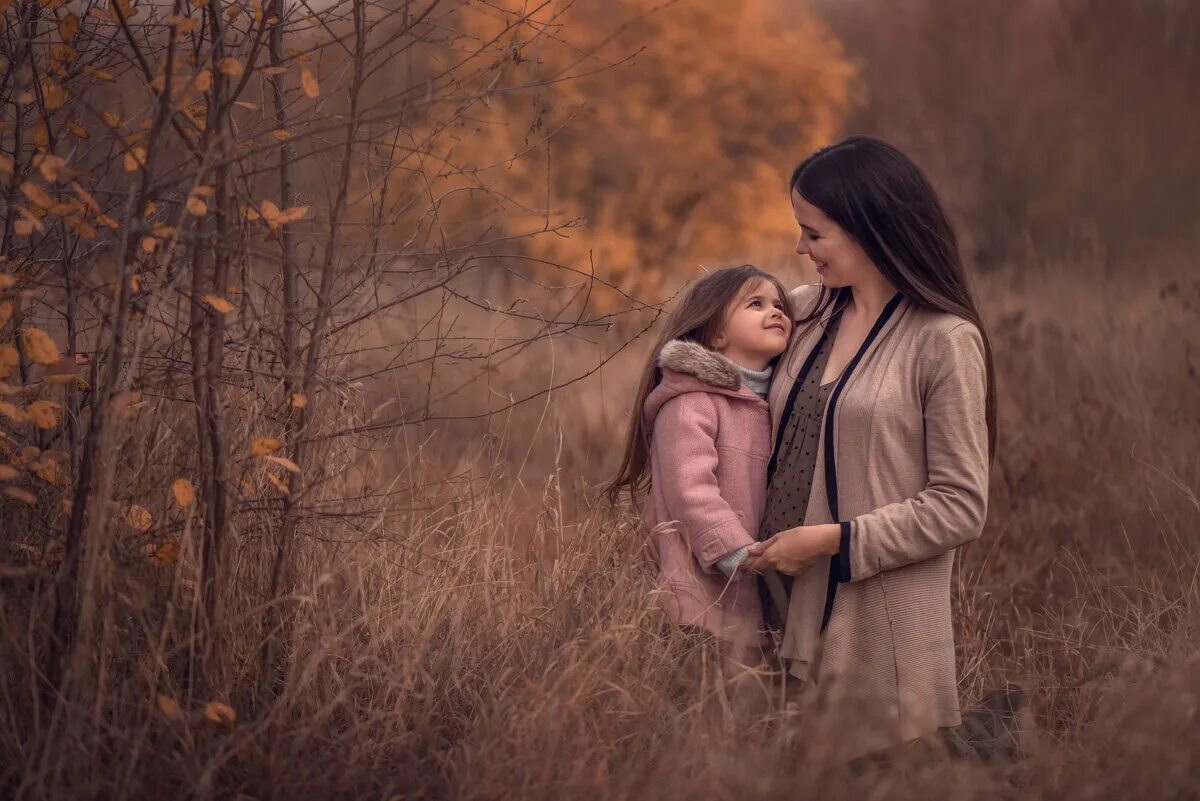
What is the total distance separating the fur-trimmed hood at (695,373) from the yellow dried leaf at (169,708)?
144 centimetres

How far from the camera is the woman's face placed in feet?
10.9

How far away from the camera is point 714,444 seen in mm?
3344

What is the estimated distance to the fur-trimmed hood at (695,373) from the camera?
3.29 m

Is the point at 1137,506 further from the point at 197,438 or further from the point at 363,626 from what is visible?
the point at 197,438

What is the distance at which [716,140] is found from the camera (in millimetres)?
13117

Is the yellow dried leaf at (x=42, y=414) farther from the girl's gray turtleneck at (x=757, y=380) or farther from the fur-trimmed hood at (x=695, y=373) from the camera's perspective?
the girl's gray turtleneck at (x=757, y=380)

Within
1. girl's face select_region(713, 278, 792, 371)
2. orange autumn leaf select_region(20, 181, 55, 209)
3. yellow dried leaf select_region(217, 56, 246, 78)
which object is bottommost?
girl's face select_region(713, 278, 792, 371)

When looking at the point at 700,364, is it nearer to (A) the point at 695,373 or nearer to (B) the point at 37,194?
(A) the point at 695,373

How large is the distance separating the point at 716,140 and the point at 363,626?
10401 mm

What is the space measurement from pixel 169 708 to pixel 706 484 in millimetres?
1399

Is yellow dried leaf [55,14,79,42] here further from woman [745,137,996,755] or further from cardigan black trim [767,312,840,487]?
cardigan black trim [767,312,840,487]

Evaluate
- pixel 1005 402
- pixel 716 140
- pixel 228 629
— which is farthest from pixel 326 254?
pixel 716 140

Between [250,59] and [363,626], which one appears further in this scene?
[363,626]

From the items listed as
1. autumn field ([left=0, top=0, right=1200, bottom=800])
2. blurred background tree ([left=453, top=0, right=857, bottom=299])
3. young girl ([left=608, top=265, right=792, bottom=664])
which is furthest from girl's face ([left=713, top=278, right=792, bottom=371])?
blurred background tree ([left=453, top=0, right=857, bottom=299])
